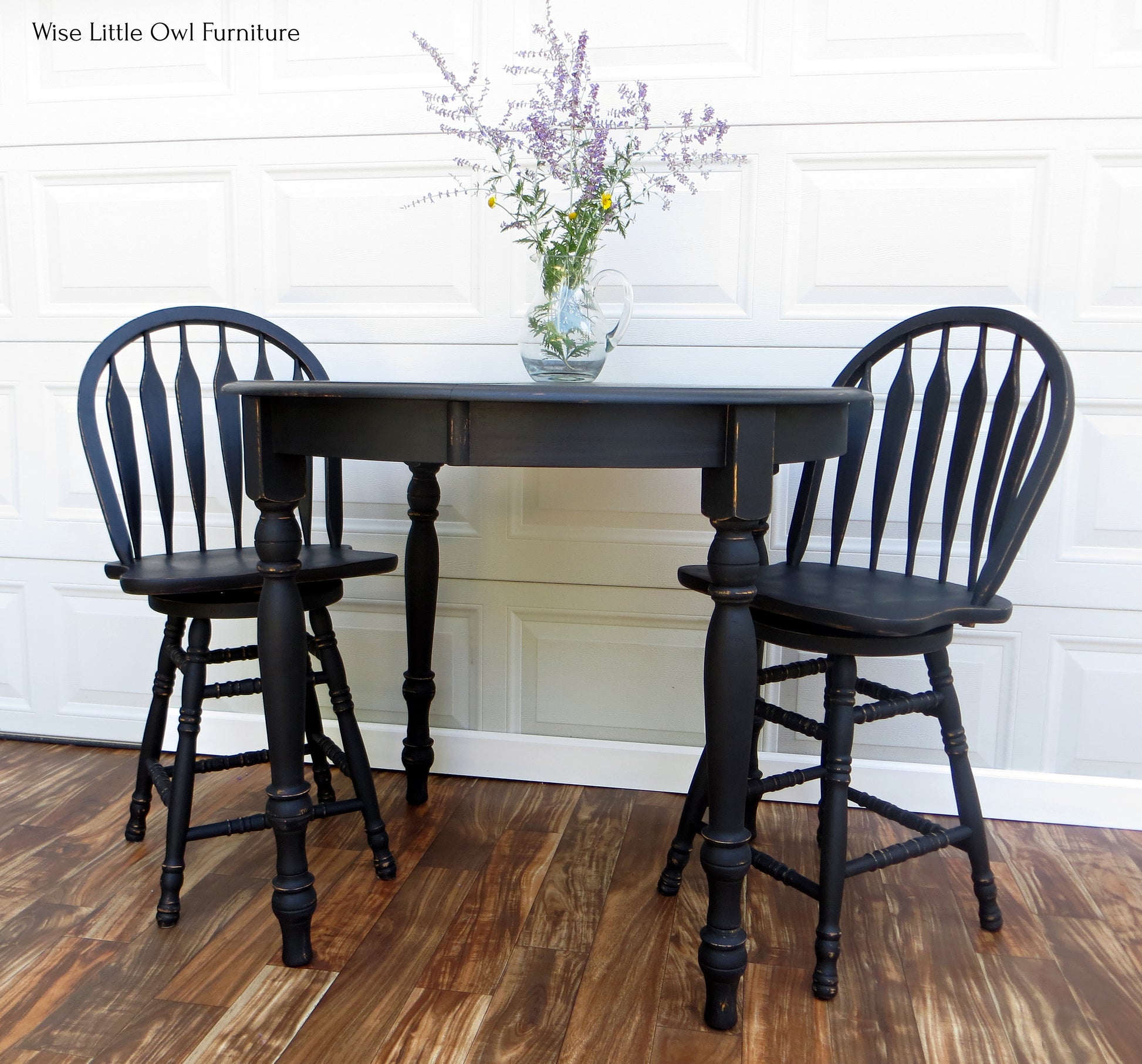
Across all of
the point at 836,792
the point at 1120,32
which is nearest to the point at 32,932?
the point at 836,792

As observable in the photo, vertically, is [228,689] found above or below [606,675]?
above

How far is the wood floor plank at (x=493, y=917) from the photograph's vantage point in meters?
1.41

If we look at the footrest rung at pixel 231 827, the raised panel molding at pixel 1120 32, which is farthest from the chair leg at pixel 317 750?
the raised panel molding at pixel 1120 32

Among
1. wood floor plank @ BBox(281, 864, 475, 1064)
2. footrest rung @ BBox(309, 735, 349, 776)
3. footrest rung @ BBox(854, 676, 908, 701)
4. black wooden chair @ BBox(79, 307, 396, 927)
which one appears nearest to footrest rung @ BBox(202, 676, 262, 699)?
black wooden chair @ BBox(79, 307, 396, 927)

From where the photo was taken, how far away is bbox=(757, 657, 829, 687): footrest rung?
1549 millimetres

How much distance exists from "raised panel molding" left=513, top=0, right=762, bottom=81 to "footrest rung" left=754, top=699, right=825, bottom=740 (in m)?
1.25

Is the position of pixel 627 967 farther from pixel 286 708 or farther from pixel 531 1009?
pixel 286 708

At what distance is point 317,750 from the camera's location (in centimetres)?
190

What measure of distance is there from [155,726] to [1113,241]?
6.61 ft

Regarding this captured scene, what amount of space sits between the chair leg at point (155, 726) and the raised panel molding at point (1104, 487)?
170cm

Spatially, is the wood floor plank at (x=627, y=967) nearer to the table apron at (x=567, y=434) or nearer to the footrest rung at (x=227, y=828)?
the footrest rung at (x=227, y=828)

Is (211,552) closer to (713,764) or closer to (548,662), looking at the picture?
(548,662)

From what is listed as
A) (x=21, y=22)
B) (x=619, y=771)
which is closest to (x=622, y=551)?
(x=619, y=771)

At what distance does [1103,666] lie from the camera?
1967mm
